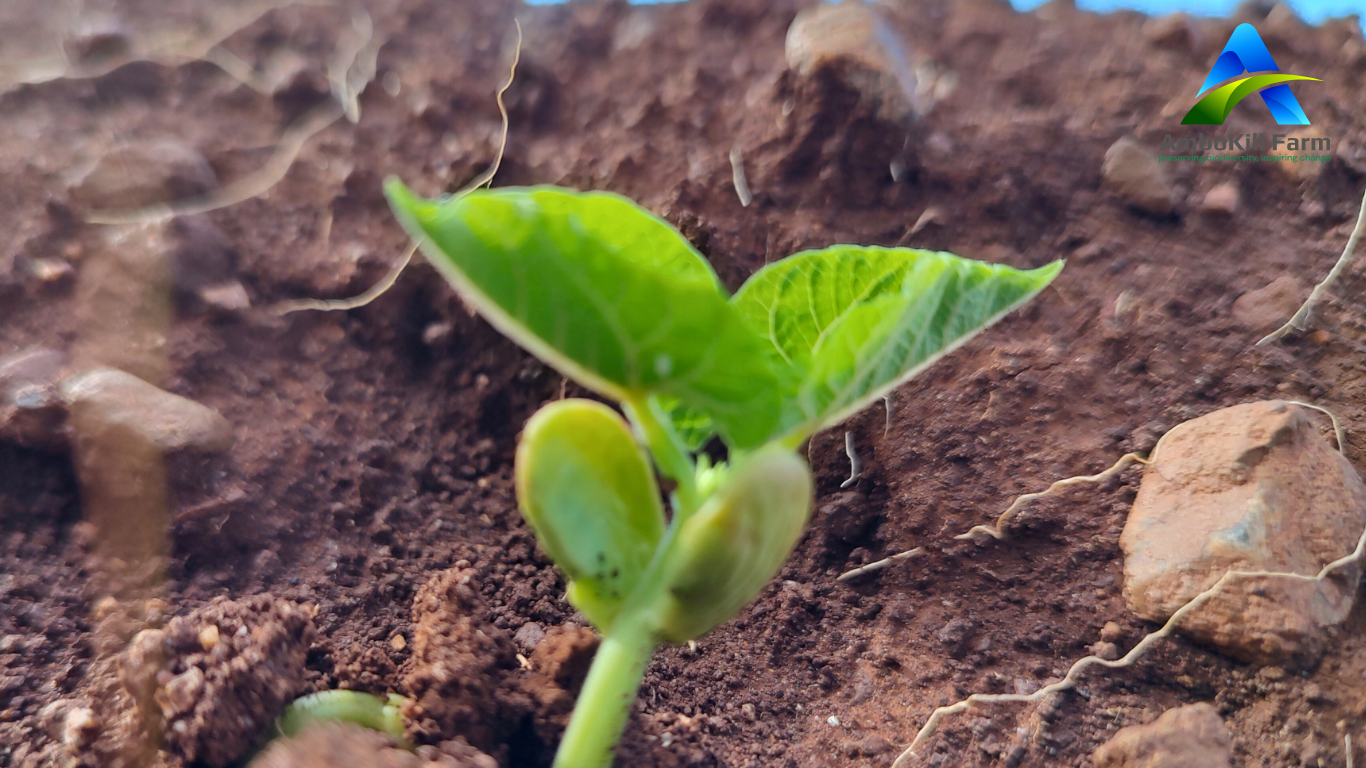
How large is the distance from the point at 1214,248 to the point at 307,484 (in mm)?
1470

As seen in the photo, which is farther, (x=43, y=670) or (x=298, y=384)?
(x=298, y=384)

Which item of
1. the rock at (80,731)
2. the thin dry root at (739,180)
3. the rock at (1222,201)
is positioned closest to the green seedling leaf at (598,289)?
the rock at (80,731)

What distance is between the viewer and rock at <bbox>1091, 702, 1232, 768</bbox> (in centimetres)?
72

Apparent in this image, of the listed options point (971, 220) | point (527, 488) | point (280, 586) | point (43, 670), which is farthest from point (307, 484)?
point (971, 220)

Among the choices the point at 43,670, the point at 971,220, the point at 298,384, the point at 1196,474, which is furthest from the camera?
the point at 971,220

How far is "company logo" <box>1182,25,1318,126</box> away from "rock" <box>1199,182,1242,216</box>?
7.9 inches

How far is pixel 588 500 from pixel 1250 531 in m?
0.74

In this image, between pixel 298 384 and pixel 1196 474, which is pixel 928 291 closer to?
pixel 1196 474

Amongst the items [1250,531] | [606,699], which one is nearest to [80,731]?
[606,699]

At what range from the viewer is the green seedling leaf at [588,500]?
642 millimetres

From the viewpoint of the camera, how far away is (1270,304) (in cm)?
109

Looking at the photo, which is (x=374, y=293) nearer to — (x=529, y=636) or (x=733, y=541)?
(x=529, y=636)

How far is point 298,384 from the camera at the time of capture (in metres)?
1.15

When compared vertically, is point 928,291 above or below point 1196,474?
above
